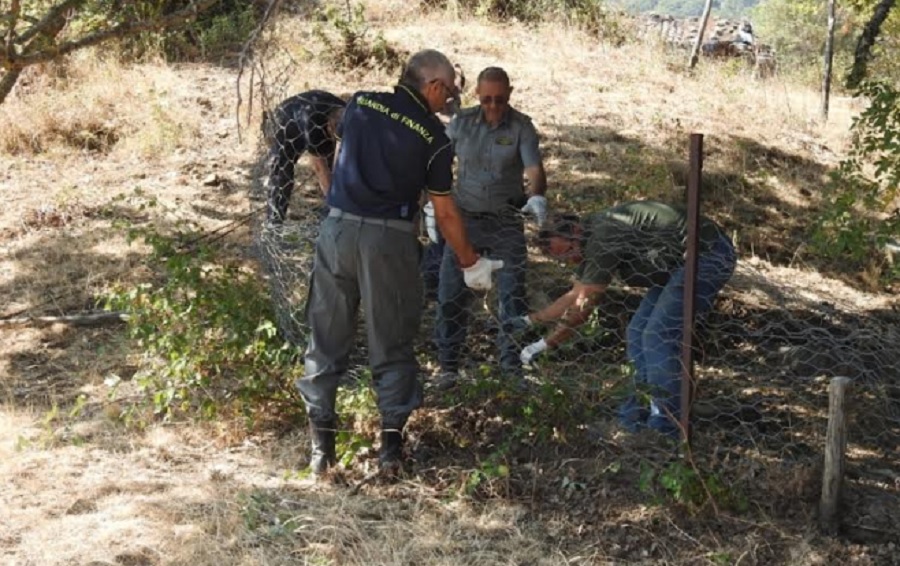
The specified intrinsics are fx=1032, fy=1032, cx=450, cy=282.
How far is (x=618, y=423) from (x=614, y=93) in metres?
6.64

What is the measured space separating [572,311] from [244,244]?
143 inches

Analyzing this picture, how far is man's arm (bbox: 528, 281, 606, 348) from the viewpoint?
14.8 feet

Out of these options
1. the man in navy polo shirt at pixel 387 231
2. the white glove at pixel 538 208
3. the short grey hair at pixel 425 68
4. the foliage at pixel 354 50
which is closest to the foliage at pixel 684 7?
the foliage at pixel 354 50

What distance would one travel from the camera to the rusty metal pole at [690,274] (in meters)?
3.89

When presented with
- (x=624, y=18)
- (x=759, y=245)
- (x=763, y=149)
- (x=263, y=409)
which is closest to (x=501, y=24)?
(x=624, y=18)

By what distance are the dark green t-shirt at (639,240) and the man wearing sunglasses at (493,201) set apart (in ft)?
1.36

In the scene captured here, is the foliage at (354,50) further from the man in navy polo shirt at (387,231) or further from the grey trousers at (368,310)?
the grey trousers at (368,310)

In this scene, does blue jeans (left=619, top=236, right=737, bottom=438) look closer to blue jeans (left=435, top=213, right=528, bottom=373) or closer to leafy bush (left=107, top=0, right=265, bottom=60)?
blue jeans (left=435, top=213, right=528, bottom=373)

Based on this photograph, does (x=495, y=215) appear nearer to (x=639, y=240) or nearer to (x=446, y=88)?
(x=639, y=240)

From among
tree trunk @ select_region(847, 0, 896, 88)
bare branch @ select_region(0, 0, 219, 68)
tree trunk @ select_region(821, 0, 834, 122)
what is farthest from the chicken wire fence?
tree trunk @ select_region(821, 0, 834, 122)

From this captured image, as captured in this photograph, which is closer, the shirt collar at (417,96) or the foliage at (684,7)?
the shirt collar at (417,96)

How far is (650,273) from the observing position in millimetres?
4547

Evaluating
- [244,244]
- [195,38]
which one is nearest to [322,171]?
[244,244]

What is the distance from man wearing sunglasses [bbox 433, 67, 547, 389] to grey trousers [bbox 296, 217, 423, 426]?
585 mm
